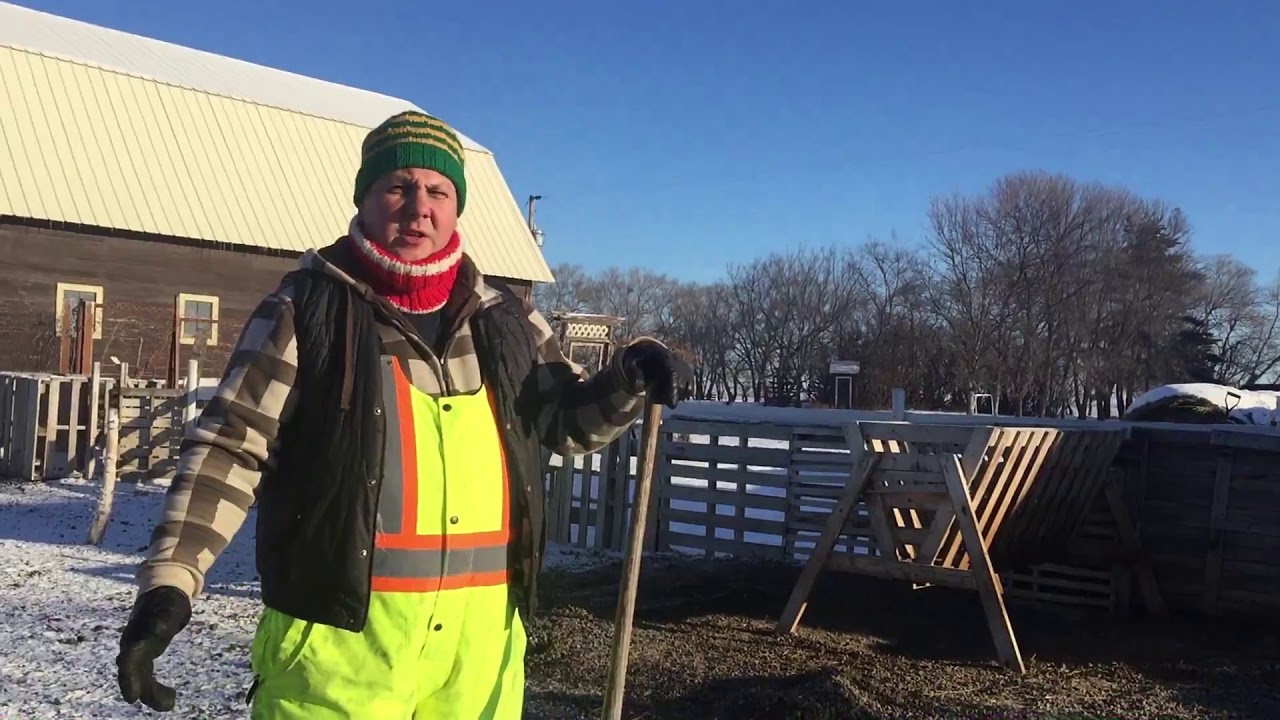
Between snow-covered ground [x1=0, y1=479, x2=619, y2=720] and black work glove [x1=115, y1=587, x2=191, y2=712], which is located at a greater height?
black work glove [x1=115, y1=587, x2=191, y2=712]

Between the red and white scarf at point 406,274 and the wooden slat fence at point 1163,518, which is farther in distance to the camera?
the wooden slat fence at point 1163,518

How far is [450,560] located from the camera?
2340mm

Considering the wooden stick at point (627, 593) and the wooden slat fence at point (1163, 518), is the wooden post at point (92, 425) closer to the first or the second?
the wooden slat fence at point (1163, 518)

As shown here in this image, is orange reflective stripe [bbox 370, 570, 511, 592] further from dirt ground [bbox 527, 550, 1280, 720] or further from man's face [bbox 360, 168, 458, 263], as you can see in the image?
dirt ground [bbox 527, 550, 1280, 720]

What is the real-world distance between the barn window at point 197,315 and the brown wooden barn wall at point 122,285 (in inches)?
4.9

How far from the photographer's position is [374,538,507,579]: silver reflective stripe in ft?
7.48

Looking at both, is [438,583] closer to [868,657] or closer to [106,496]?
[868,657]

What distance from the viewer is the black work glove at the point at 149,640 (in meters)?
2.02

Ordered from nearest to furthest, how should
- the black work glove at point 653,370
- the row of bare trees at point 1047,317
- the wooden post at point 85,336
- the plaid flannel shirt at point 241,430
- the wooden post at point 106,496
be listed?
the plaid flannel shirt at point 241,430 → the black work glove at point 653,370 → the wooden post at point 106,496 → the wooden post at point 85,336 → the row of bare trees at point 1047,317

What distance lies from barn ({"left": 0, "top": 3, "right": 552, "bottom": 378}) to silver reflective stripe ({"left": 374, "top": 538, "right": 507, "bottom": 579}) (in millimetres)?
16047

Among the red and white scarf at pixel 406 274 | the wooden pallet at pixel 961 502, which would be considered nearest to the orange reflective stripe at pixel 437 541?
the red and white scarf at pixel 406 274

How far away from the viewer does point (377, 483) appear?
2.25 meters

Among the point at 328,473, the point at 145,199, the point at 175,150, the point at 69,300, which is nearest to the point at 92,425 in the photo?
the point at 69,300

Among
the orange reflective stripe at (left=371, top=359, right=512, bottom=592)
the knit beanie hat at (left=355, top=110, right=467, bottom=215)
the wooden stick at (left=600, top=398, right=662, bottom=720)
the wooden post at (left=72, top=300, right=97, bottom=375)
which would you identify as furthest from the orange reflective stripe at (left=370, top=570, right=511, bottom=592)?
the wooden post at (left=72, top=300, right=97, bottom=375)
